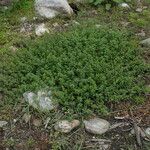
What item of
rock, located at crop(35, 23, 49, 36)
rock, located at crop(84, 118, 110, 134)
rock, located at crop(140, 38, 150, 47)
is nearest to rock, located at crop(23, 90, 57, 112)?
rock, located at crop(84, 118, 110, 134)

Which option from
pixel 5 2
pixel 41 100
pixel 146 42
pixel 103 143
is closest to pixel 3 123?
pixel 41 100

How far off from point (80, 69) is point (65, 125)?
0.88 metres

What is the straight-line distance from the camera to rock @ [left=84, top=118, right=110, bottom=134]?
5.07 meters

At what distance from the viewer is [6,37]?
21.4 ft

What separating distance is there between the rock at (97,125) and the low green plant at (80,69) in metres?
0.13

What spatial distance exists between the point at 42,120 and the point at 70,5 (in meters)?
2.78

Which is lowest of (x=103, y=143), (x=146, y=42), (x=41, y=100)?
(x=103, y=143)

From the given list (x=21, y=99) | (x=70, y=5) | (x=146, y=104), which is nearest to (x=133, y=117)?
(x=146, y=104)

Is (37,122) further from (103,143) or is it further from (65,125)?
(103,143)

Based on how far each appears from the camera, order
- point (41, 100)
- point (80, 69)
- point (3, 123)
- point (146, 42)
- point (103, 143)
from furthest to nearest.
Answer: point (146, 42) → point (80, 69) → point (41, 100) → point (3, 123) → point (103, 143)

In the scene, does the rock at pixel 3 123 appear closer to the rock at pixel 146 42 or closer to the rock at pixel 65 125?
the rock at pixel 65 125

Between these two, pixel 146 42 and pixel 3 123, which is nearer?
pixel 3 123

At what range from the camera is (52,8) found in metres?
7.02

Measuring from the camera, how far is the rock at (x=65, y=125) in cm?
506
